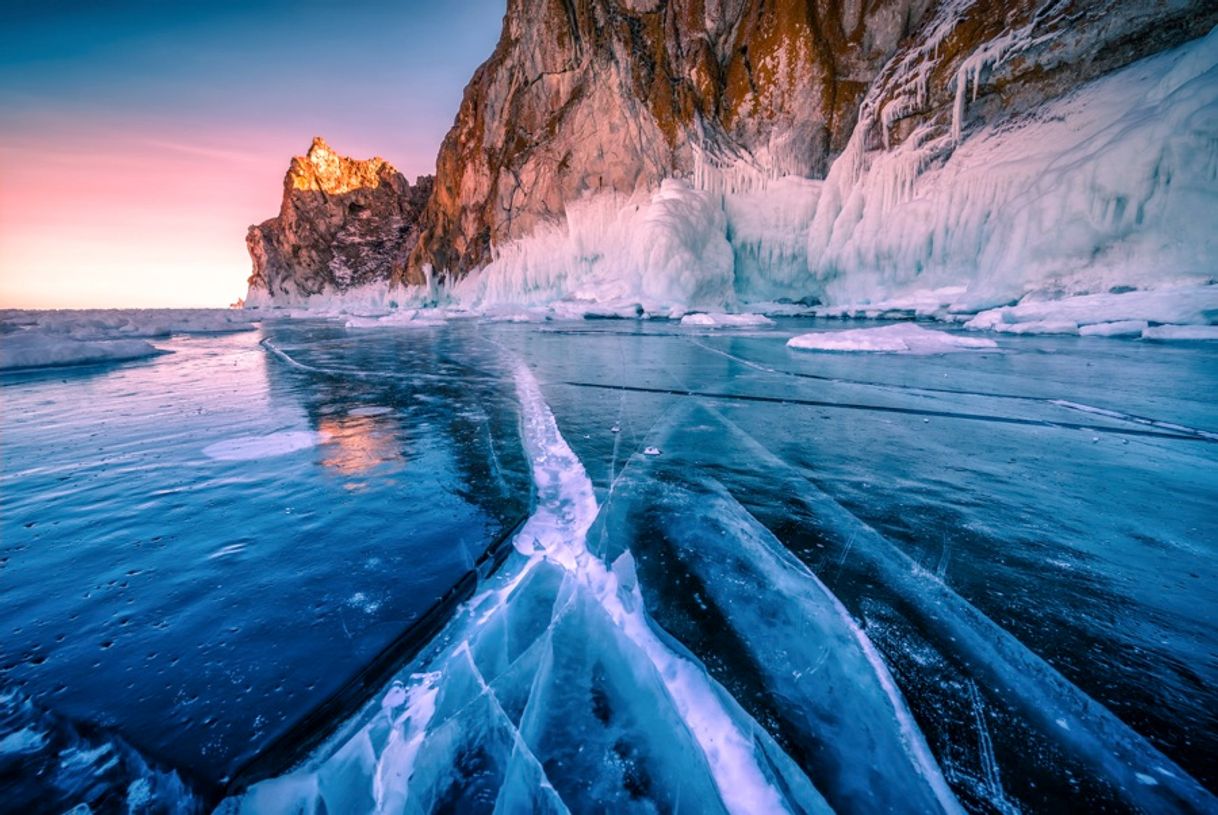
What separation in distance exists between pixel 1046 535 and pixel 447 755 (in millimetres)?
2348

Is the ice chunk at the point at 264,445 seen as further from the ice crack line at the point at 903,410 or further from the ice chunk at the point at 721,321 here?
the ice chunk at the point at 721,321

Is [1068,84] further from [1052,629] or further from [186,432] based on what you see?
[186,432]

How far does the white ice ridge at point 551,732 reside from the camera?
976 millimetres

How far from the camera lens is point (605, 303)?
21359 mm

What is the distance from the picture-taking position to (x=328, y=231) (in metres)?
51.4

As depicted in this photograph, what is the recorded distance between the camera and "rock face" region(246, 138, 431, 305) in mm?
50219

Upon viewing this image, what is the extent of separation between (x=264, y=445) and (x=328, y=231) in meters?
59.3

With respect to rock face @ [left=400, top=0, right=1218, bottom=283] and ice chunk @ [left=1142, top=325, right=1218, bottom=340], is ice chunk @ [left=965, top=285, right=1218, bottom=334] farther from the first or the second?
rock face @ [left=400, top=0, right=1218, bottom=283]

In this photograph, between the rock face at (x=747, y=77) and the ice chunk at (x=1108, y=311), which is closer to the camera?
the ice chunk at (x=1108, y=311)

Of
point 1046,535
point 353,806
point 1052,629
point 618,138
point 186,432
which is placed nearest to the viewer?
point 353,806

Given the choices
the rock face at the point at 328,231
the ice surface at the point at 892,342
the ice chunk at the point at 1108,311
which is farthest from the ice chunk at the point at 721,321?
the rock face at the point at 328,231

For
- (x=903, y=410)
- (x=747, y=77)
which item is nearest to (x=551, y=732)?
(x=903, y=410)

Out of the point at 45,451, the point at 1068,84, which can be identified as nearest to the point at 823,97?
the point at 1068,84

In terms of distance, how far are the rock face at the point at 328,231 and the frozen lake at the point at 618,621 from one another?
173ft
